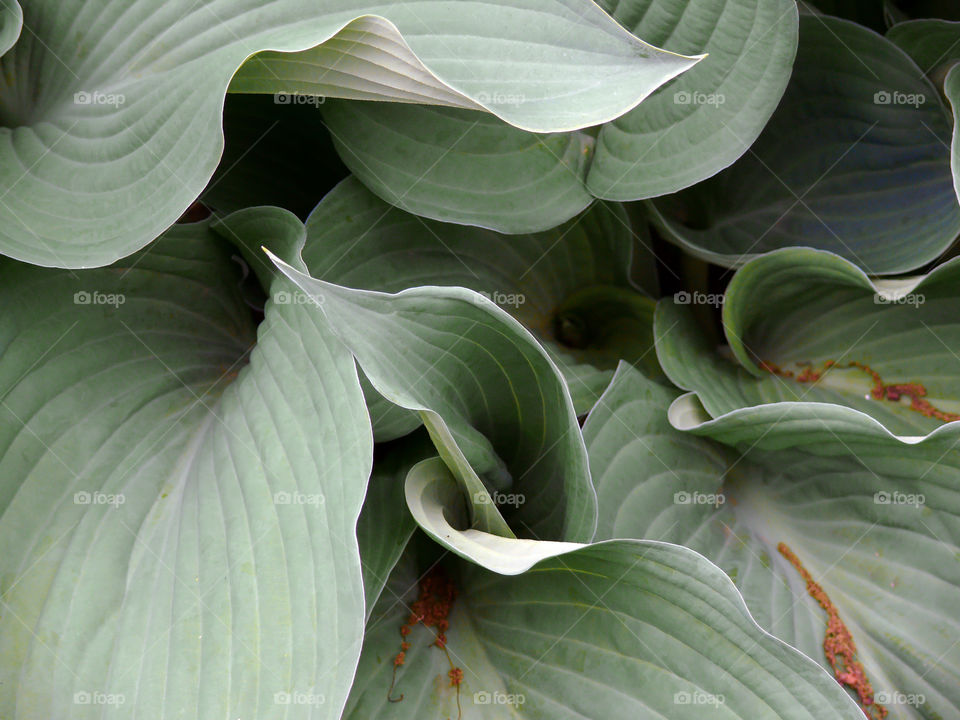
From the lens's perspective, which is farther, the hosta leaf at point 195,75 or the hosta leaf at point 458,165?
the hosta leaf at point 458,165

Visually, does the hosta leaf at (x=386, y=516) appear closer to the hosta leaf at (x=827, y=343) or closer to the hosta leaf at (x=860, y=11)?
the hosta leaf at (x=827, y=343)

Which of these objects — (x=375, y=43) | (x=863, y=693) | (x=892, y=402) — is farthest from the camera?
(x=892, y=402)

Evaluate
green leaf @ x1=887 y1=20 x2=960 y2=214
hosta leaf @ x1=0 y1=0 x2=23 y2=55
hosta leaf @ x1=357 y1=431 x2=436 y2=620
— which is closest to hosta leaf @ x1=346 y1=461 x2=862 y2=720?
hosta leaf @ x1=357 y1=431 x2=436 y2=620

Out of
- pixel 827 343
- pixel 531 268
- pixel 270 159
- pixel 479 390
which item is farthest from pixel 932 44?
pixel 270 159

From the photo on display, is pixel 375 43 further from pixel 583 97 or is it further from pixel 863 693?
pixel 863 693

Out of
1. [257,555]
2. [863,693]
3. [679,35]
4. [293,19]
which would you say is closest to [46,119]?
[293,19]

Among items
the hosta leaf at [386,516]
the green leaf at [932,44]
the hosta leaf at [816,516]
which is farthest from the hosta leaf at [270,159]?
the green leaf at [932,44]
